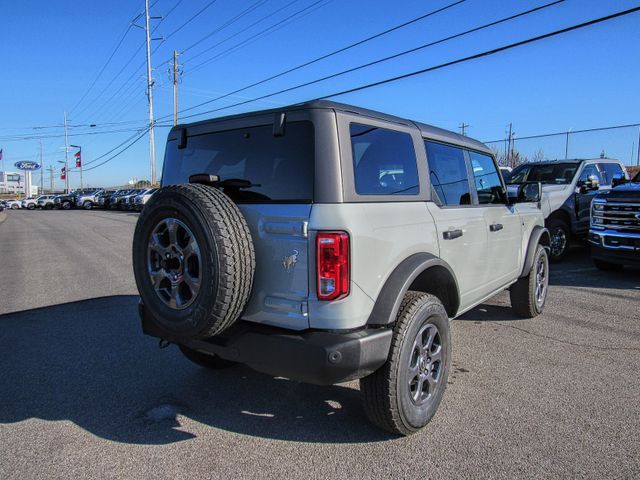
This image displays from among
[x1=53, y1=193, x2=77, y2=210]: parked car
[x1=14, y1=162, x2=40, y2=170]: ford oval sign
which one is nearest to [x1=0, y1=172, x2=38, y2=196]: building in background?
[x1=14, y1=162, x2=40, y2=170]: ford oval sign

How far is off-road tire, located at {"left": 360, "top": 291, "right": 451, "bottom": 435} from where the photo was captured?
2799 millimetres

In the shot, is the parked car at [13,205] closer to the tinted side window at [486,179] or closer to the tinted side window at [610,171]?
the tinted side window at [610,171]

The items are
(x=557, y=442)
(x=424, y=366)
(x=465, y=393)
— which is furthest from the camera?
(x=465, y=393)

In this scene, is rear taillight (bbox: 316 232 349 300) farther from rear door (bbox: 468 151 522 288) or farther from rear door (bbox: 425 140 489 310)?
rear door (bbox: 468 151 522 288)

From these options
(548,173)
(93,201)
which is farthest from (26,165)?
(548,173)

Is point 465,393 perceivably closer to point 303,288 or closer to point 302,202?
point 303,288

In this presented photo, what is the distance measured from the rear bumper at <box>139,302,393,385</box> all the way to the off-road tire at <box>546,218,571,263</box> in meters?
8.02

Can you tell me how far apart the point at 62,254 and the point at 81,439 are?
10.1 m

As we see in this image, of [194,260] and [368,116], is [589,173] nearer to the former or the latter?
[368,116]

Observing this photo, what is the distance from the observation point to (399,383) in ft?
9.25

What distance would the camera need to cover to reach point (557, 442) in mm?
2932

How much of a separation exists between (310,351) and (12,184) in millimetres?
157374

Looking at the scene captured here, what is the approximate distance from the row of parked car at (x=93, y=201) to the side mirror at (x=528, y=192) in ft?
107

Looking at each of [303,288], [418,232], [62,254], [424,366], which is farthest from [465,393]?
[62,254]
